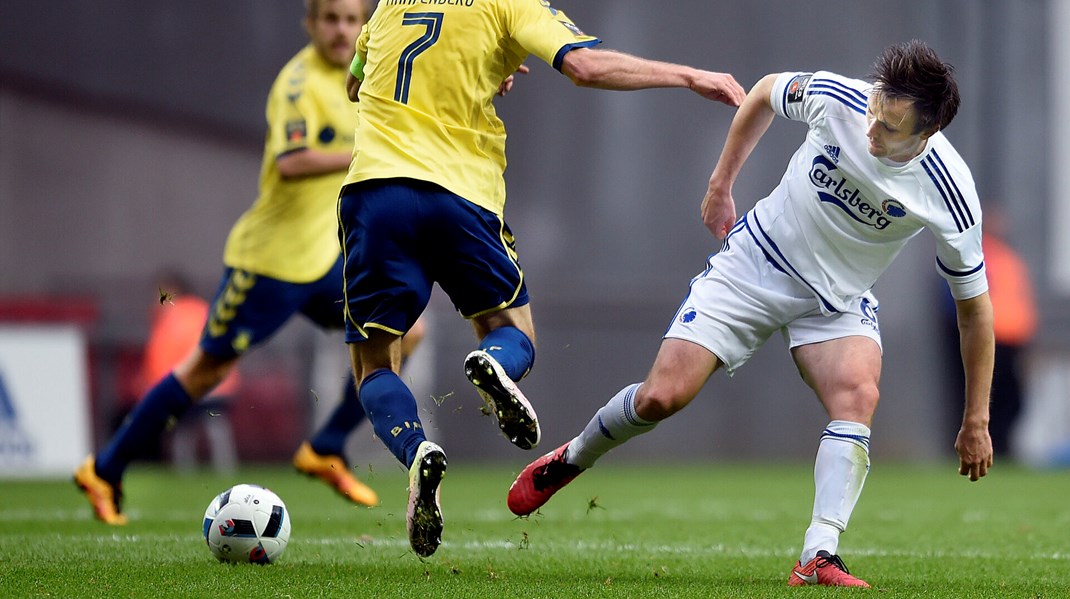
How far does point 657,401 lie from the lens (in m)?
5.16

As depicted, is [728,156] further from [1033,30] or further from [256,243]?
[1033,30]

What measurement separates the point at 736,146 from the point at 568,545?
6.42 feet

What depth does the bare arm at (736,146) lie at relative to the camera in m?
5.12

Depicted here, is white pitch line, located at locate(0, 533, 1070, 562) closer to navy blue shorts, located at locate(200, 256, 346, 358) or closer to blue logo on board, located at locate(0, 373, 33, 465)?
navy blue shorts, located at locate(200, 256, 346, 358)

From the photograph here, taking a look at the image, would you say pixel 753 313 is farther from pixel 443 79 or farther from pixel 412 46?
pixel 412 46

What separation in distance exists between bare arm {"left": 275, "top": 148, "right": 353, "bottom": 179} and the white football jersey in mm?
2479

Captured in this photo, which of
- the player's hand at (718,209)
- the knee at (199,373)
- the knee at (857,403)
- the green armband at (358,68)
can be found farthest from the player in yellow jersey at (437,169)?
the knee at (199,373)

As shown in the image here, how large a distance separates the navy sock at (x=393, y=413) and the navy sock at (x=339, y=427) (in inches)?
88.5

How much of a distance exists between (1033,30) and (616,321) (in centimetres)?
558

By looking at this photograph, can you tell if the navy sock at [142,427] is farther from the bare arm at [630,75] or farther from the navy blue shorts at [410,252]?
the bare arm at [630,75]

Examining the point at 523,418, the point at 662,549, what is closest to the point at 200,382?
the point at 662,549

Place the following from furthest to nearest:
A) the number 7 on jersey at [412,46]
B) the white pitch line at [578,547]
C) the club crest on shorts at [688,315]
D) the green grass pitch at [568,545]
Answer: the white pitch line at [578,547] → the club crest on shorts at [688,315] → the number 7 on jersey at [412,46] → the green grass pitch at [568,545]

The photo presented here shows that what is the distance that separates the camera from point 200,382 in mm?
6871

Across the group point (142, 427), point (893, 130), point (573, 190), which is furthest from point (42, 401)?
point (893, 130)
